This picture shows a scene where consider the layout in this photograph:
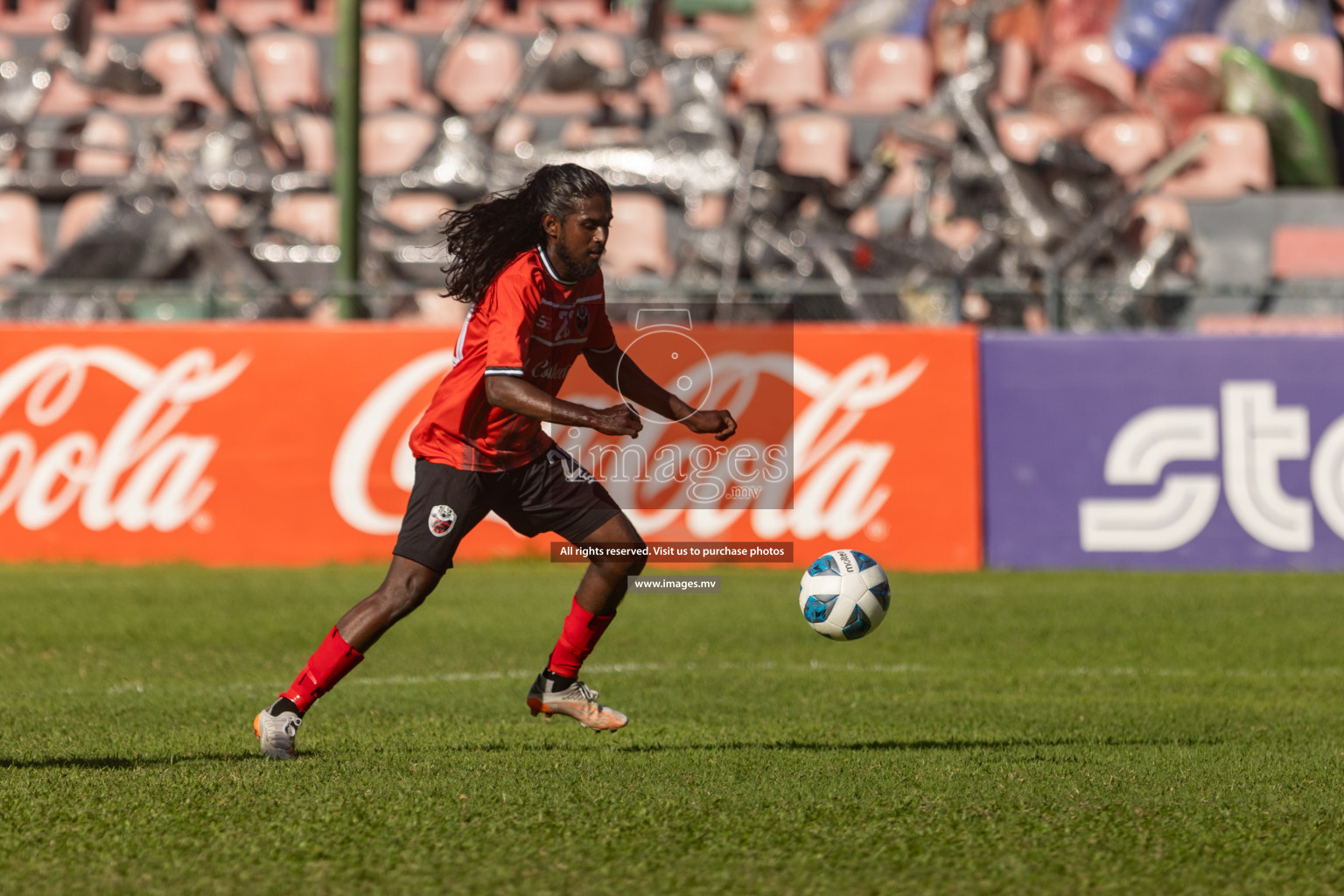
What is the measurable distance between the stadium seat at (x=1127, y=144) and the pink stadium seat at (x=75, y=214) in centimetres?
1401

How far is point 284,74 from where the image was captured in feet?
88.5

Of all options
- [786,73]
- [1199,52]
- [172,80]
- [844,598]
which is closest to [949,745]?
[844,598]

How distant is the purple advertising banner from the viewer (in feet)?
45.3

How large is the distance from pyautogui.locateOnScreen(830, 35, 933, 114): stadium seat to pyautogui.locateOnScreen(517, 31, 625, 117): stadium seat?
12.0ft

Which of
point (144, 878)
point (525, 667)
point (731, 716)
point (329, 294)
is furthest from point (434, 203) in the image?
point (144, 878)

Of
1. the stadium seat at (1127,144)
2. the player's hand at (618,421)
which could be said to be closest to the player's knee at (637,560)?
the player's hand at (618,421)

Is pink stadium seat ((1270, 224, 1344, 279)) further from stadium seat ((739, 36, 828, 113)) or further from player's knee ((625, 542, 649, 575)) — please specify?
player's knee ((625, 542, 649, 575))

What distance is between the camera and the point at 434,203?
23094 millimetres

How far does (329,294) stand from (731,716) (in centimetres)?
827

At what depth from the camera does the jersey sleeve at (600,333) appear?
22.1 ft

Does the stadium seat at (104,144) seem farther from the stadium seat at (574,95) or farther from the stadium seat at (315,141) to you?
the stadium seat at (574,95)

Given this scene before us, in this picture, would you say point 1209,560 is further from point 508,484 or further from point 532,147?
point 532,147

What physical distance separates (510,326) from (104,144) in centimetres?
1963

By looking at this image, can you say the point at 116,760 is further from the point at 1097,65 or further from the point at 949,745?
the point at 1097,65
